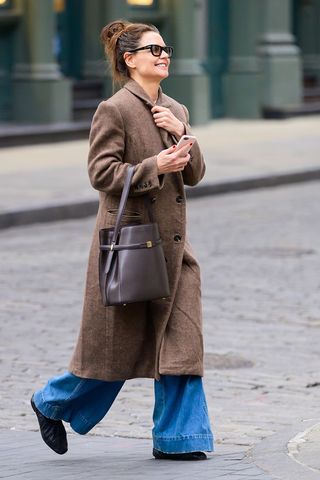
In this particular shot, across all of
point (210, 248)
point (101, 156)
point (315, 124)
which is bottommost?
point (315, 124)

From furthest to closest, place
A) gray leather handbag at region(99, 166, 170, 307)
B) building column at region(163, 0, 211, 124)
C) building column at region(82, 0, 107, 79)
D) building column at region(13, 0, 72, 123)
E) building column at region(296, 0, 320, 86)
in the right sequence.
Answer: building column at region(296, 0, 320, 86), building column at region(163, 0, 211, 124), building column at region(82, 0, 107, 79), building column at region(13, 0, 72, 123), gray leather handbag at region(99, 166, 170, 307)

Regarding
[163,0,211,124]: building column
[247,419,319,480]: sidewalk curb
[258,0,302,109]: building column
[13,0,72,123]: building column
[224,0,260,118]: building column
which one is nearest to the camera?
[247,419,319,480]: sidewalk curb

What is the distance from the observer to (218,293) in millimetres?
10133

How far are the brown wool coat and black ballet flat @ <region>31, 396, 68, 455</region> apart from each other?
0.26 meters

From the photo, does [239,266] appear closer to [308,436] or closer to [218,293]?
[218,293]

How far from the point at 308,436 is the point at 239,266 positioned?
5.50 meters

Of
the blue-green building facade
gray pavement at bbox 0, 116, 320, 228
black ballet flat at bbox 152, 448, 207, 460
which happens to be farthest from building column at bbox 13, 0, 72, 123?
black ballet flat at bbox 152, 448, 207, 460

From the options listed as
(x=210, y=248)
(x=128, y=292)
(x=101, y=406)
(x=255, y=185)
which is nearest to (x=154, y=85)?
(x=128, y=292)

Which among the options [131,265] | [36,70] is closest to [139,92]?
[131,265]

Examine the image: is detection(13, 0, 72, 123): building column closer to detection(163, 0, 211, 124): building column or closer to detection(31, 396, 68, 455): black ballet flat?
detection(163, 0, 211, 124): building column

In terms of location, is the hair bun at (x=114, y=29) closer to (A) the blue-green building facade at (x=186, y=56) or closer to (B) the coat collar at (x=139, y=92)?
(B) the coat collar at (x=139, y=92)

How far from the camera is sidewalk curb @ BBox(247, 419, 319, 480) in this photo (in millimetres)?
5203

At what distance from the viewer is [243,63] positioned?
1041 inches

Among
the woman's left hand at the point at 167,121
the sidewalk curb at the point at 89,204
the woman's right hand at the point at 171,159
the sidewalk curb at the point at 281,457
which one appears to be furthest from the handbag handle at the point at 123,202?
the sidewalk curb at the point at 89,204
